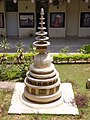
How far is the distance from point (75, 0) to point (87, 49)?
6257mm

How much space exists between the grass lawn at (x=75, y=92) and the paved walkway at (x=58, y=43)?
10.0 feet

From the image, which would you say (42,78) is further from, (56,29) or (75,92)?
(56,29)

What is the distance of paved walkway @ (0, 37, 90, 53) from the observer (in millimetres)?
18556

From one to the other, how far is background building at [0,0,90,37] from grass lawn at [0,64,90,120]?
679cm

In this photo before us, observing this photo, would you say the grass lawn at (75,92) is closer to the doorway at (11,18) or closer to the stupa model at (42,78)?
the stupa model at (42,78)

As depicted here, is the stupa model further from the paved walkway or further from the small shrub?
the paved walkway

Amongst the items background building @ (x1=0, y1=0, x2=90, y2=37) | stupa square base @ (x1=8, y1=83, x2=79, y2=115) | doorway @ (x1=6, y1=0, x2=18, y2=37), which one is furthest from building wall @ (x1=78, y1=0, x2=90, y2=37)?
stupa square base @ (x1=8, y1=83, x2=79, y2=115)

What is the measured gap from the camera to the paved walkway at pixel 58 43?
18.6 meters

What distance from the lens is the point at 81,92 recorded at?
480 inches

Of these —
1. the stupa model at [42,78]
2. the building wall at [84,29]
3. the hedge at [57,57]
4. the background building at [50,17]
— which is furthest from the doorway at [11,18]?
the stupa model at [42,78]

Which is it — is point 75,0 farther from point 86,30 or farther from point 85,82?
point 85,82

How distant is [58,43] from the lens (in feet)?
65.4

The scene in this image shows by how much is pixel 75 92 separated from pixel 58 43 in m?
8.15

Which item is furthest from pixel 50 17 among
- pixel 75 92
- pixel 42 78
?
pixel 42 78
